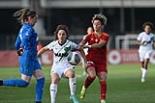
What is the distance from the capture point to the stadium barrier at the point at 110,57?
147 feet

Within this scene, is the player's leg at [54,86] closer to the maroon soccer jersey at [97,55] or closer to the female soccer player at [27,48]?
the female soccer player at [27,48]

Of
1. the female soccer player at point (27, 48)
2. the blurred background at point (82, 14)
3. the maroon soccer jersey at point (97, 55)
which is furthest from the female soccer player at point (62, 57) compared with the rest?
the blurred background at point (82, 14)

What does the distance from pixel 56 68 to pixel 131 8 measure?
46743 mm

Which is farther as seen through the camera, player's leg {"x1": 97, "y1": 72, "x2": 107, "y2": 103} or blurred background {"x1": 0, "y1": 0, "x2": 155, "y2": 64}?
blurred background {"x1": 0, "y1": 0, "x2": 155, "y2": 64}

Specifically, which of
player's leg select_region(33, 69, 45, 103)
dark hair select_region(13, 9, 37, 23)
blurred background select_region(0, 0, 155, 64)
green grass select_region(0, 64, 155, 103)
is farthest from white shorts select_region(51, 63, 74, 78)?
blurred background select_region(0, 0, 155, 64)

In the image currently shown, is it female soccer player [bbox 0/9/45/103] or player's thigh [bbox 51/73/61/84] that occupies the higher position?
female soccer player [bbox 0/9/45/103]

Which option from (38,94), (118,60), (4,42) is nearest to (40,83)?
(38,94)

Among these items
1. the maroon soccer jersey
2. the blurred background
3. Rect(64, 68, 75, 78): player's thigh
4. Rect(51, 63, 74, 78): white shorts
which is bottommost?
Rect(64, 68, 75, 78): player's thigh

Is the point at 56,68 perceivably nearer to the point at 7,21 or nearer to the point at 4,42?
the point at 4,42

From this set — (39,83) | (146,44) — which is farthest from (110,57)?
(39,83)

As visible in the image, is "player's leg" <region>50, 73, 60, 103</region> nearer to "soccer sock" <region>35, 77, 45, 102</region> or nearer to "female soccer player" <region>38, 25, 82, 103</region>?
"female soccer player" <region>38, 25, 82, 103</region>

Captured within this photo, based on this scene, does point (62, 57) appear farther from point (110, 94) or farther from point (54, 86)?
point (110, 94)

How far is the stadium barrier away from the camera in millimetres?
44844

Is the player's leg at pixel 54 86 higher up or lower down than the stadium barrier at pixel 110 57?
lower down
